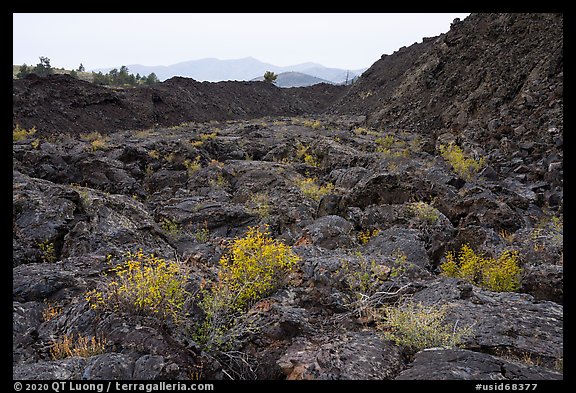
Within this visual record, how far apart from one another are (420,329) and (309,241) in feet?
16.1

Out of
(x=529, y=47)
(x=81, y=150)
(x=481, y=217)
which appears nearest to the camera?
(x=481, y=217)

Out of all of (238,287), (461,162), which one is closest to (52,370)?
(238,287)

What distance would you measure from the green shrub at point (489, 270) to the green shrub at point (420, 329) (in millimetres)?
2277

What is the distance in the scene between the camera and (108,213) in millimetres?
9438

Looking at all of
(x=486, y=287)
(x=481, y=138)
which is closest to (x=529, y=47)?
(x=481, y=138)

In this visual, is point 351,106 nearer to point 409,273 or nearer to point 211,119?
point 211,119

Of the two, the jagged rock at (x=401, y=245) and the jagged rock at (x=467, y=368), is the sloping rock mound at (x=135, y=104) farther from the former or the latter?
the jagged rock at (x=467, y=368)

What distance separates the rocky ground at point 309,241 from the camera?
383 centimetres

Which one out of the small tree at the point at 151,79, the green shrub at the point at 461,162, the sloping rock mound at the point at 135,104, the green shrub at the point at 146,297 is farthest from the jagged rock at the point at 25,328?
the small tree at the point at 151,79

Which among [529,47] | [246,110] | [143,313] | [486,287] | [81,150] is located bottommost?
[486,287]

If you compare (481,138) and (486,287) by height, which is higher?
(481,138)

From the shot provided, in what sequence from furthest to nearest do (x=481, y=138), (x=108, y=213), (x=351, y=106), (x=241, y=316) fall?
1. (x=351, y=106)
2. (x=481, y=138)
3. (x=108, y=213)
4. (x=241, y=316)

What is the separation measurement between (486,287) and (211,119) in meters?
31.9

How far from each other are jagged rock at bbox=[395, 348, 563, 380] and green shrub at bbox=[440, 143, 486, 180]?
11911mm
